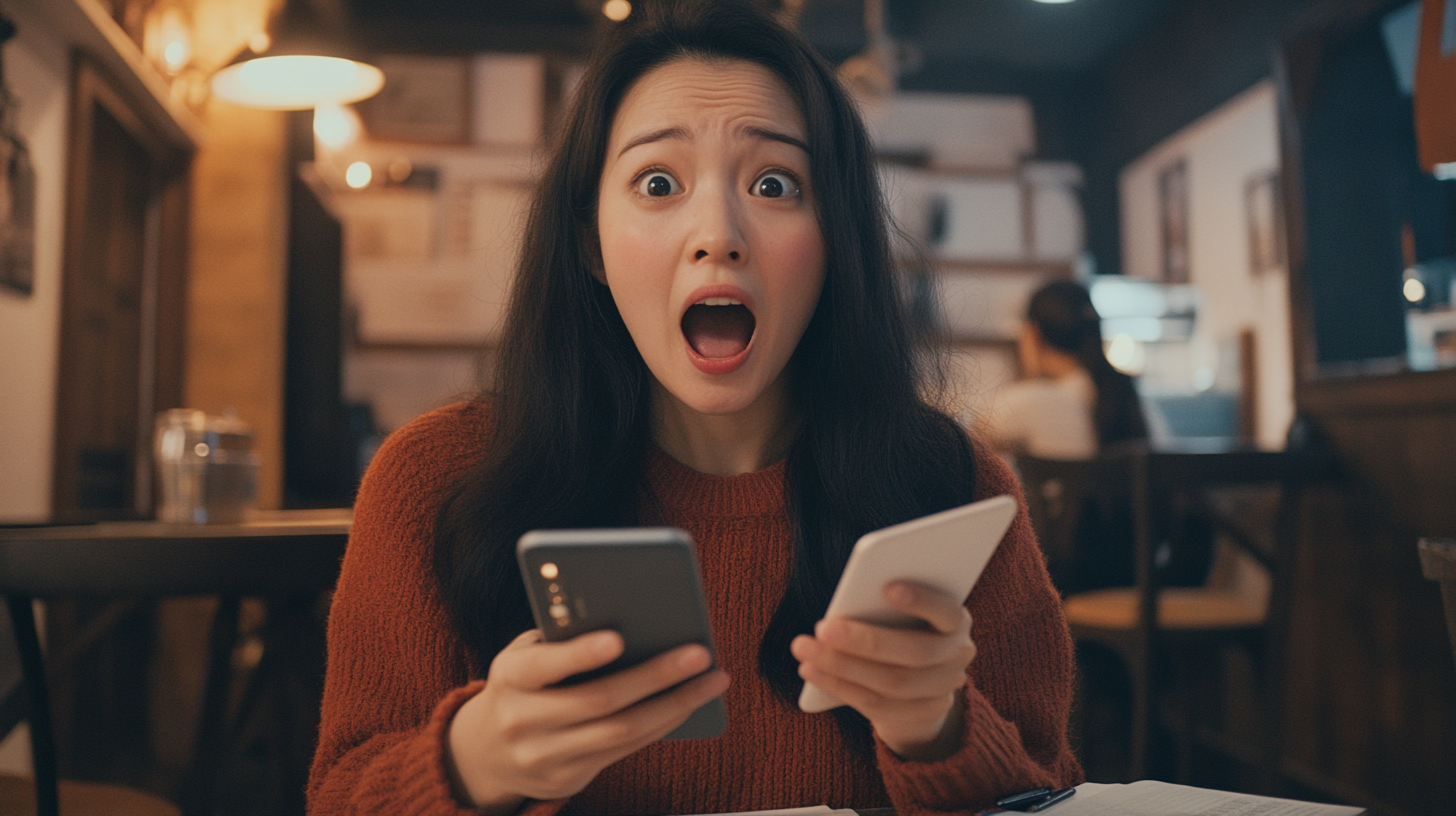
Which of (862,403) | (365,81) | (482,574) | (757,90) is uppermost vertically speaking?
(365,81)

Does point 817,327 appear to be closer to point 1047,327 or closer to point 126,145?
point 1047,327

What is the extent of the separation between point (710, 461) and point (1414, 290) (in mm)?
→ 2581

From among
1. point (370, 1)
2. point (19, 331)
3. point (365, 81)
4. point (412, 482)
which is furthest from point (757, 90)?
point (370, 1)

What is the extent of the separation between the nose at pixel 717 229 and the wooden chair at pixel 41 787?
107 cm

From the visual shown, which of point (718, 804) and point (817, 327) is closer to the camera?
point (718, 804)

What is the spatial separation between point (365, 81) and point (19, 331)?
1097mm

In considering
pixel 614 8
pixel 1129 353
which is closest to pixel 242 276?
pixel 614 8

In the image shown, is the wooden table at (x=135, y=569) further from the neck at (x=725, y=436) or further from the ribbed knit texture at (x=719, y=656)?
the neck at (x=725, y=436)

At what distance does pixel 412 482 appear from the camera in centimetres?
98

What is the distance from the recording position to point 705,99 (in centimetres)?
96

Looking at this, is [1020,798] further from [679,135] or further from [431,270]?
[431,270]

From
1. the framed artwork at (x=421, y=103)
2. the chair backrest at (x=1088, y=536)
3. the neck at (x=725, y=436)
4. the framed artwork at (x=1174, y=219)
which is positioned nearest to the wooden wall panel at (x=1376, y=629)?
the chair backrest at (x=1088, y=536)

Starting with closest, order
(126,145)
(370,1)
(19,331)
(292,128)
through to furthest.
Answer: (19,331)
(126,145)
(292,128)
(370,1)

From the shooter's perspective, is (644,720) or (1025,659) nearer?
(644,720)
